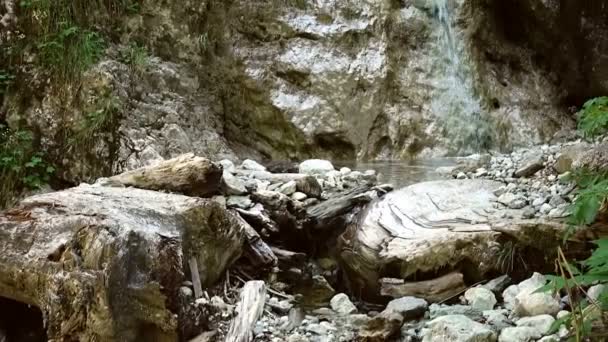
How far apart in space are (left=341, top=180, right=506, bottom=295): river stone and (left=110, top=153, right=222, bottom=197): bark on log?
0.83 metres

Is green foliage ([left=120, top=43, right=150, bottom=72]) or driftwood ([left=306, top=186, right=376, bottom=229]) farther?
green foliage ([left=120, top=43, right=150, bottom=72])

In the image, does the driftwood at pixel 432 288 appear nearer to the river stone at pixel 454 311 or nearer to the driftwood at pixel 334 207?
the river stone at pixel 454 311

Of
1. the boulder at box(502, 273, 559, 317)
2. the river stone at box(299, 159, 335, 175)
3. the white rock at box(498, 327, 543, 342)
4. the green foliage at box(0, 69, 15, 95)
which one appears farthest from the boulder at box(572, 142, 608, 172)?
the green foliage at box(0, 69, 15, 95)

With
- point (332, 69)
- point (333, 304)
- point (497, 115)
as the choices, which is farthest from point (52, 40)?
point (497, 115)

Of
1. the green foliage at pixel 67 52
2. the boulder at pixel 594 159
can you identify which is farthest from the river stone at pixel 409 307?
the green foliage at pixel 67 52

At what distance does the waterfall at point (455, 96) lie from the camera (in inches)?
231

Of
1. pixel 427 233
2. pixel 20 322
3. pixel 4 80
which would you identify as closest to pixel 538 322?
pixel 427 233

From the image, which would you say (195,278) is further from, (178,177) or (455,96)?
(455,96)

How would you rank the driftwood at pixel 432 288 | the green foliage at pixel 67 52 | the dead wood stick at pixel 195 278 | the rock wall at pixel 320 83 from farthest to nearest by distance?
1. the rock wall at pixel 320 83
2. the green foliage at pixel 67 52
3. the driftwood at pixel 432 288
4. the dead wood stick at pixel 195 278

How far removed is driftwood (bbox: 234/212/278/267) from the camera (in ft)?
9.95

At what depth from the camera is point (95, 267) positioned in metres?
2.08

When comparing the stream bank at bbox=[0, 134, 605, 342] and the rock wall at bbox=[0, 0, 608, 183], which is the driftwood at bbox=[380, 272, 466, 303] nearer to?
the stream bank at bbox=[0, 134, 605, 342]

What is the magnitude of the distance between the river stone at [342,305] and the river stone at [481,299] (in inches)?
21.0

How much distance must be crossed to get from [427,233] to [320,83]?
2877 mm
